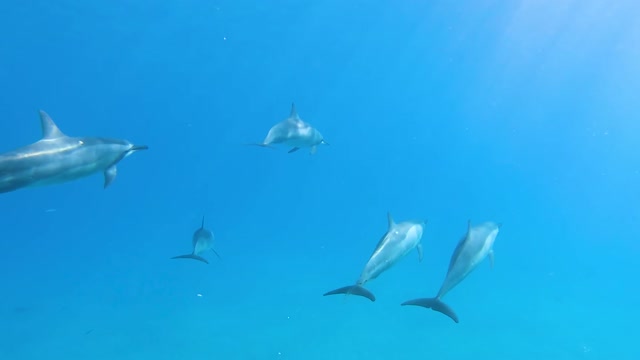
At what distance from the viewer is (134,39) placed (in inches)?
1441

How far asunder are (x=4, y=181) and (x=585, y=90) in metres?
49.3

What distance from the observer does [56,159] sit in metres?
4.46

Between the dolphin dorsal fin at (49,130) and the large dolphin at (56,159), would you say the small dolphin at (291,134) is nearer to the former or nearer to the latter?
the large dolphin at (56,159)

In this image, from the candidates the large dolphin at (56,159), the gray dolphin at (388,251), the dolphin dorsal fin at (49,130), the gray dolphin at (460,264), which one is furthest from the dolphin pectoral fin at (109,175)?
the gray dolphin at (460,264)

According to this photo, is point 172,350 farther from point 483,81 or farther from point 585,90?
point 585,90

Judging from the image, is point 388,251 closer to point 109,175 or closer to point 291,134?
point 109,175

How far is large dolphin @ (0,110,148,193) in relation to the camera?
163 inches

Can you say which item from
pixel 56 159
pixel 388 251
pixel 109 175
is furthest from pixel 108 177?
pixel 388 251

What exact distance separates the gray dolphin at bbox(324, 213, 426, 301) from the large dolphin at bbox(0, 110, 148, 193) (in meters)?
2.33

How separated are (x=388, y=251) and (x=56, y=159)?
3.10 metres

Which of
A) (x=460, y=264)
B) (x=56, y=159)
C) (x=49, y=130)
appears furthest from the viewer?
(x=460, y=264)

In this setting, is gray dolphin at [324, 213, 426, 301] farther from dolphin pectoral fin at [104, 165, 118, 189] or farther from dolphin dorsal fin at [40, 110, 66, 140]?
dolphin dorsal fin at [40, 110, 66, 140]

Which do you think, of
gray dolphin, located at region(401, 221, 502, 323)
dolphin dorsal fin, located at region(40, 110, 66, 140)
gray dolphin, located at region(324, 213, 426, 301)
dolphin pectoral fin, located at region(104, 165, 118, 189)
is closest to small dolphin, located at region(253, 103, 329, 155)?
gray dolphin, located at region(324, 213, 426, 301)

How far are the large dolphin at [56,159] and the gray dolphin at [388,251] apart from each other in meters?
2.33
